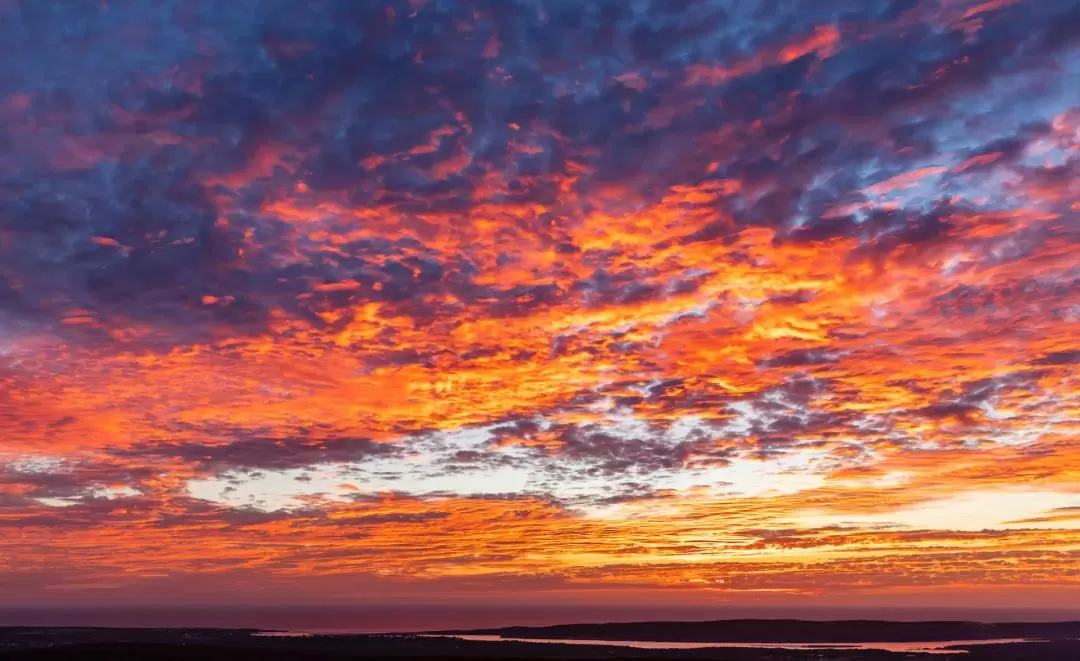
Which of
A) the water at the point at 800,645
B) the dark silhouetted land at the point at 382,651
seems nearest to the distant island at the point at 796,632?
the water at the point at 800,645

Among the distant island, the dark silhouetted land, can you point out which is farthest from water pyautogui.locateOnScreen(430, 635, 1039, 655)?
the distant island

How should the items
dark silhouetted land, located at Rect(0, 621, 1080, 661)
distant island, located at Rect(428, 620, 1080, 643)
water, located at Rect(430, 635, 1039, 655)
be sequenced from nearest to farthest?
dark silhouetted land, located at Rect(0, 621, 1080, 661), water, located at Rect(430, 635, 1039, 655), distant island, located at Rect(428, 620, 1080, 643)

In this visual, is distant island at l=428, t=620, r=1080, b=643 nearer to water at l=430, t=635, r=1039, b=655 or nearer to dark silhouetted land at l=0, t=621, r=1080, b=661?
water at l=430, t=635, r=1039, b=655

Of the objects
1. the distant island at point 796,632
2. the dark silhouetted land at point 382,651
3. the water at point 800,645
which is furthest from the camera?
the distant island at point 796,632

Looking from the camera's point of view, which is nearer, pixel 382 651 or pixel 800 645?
pixel 382 651

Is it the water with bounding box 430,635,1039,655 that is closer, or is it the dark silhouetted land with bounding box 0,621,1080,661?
the dark silhouetted land with bounding box 0,621,1080,661

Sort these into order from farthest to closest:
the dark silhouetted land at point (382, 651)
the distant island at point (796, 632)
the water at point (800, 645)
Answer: the distant island at point (796, 632)
the water at point (800, 645)
the dark silhouetted land at point (382, 651)

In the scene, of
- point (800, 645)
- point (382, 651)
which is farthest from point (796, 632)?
point (382, 651)

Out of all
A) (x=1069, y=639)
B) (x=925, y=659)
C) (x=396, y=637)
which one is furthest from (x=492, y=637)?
(x=1069, y=639)

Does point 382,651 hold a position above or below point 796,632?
above

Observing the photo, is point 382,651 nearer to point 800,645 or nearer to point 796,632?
point 800,645

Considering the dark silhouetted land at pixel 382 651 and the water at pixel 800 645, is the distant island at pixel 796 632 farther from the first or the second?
the dark silhouetted land at pixel 382 651

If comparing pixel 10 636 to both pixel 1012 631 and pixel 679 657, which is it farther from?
pixel 1012 631

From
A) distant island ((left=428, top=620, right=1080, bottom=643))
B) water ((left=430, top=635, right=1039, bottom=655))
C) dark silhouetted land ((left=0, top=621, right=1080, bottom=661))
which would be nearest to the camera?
dark silhouetted land ((left=0, top=621, right=1080, bottom=661))
